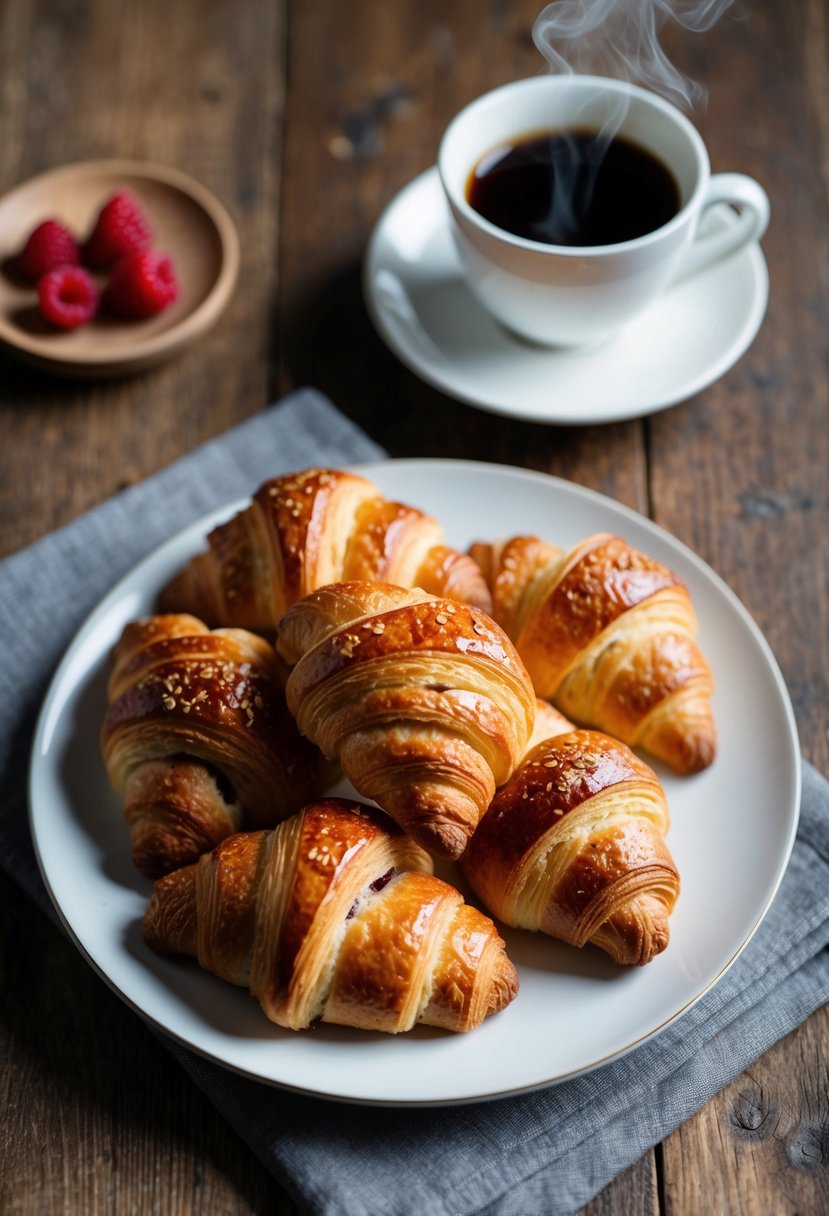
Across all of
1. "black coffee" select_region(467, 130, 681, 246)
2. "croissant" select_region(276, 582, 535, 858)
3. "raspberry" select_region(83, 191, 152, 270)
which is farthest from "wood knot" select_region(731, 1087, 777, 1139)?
"raspberry" select_region(83, 191, 152, 270)

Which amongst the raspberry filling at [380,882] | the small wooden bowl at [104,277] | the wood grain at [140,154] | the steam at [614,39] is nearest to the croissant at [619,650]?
the raspberry filling at [380,882]

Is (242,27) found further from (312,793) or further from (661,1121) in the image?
(661,1121)

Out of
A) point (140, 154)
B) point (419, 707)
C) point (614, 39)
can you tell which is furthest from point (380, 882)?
point (140, 154)

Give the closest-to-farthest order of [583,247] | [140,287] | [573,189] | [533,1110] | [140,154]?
[533,1110] → [583,247] → [573,189] → [140,287] → [140,154]

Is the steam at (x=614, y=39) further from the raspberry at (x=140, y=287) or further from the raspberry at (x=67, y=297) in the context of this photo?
the raspberry at (x=67, y=297)

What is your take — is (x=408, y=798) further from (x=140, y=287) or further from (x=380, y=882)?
(x=140, y=287)

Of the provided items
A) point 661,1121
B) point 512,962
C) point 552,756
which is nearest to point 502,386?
point 552,756
